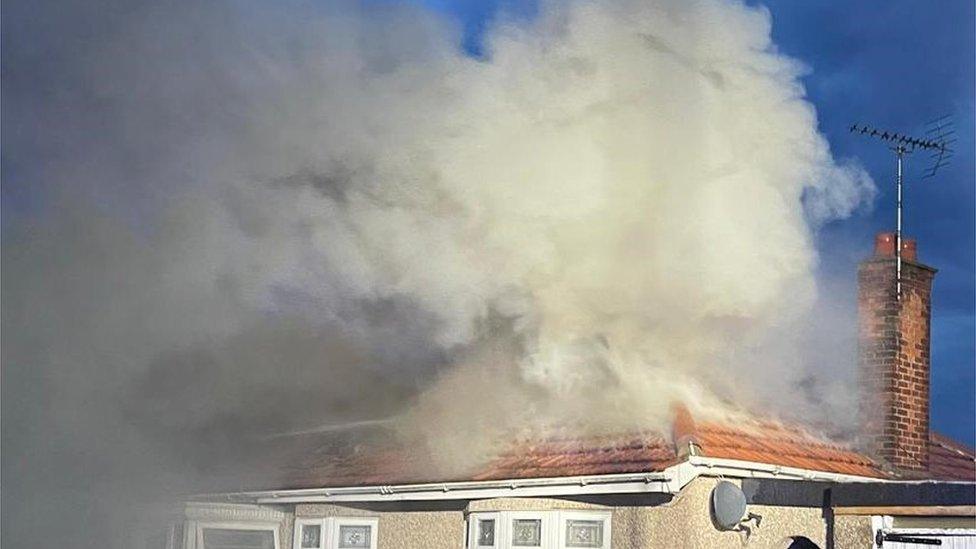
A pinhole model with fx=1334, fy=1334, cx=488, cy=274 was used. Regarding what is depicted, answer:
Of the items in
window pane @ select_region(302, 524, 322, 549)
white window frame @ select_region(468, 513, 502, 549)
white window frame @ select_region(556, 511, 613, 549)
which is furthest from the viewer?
window pane @ select_region(302, 524, 322, 549)

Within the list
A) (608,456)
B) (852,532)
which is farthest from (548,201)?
(852,532)

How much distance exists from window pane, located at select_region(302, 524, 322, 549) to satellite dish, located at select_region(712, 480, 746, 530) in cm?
268

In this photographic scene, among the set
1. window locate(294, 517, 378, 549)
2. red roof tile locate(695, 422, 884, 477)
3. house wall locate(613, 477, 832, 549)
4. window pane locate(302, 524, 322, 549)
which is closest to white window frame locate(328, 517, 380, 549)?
window locate(294, 517, 378, 549)

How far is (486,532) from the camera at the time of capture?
7598mm

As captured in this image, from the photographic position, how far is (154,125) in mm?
8281

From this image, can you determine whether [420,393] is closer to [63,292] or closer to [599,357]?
[599,357]

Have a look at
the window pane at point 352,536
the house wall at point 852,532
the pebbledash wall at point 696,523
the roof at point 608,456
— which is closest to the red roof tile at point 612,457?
the roof at point 608,456

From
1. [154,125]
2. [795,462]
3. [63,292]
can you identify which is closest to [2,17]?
[154,125]

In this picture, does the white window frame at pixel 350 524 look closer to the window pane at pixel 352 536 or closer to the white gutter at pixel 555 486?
the window pane at pixel 352 536

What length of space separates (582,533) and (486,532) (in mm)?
601

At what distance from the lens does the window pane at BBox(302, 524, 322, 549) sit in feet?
27.1

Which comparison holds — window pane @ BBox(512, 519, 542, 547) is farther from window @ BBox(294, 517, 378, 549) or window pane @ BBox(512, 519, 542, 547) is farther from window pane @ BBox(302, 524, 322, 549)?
window pane @ BBox(302, 524, 322, 549)

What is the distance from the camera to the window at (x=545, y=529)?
23.8 ft

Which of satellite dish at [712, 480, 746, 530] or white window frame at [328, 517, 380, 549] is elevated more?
satellite dish at [712, 480, 746, 530]
